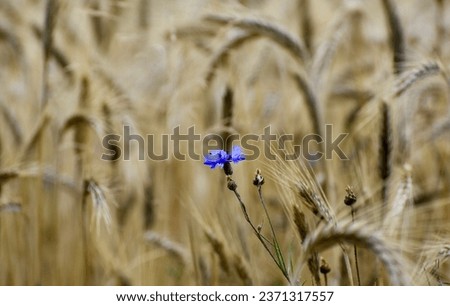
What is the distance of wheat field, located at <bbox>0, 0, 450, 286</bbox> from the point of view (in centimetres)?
220

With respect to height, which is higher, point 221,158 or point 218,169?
point 218,169

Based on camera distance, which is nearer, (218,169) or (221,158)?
(221,158)

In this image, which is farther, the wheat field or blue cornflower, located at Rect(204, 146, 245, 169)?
the wheat field

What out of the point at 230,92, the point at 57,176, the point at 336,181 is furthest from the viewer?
the point at 57,176

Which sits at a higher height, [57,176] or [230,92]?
[230,92]

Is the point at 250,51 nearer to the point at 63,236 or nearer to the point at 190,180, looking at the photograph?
the point at 190,180

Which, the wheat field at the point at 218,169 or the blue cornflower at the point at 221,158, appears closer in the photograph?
the blue cornflower at the point at 221,158

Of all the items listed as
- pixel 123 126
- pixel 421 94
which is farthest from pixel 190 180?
pixel 421 94

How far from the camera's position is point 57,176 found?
3.08 m

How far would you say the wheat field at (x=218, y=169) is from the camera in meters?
2.20

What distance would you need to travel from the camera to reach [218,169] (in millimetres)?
2756

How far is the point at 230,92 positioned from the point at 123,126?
59 cm

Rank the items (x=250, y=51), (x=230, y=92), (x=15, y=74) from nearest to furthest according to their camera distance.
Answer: (x=230, y=92) → (x=250, y=51) → (x=15, y=74)
